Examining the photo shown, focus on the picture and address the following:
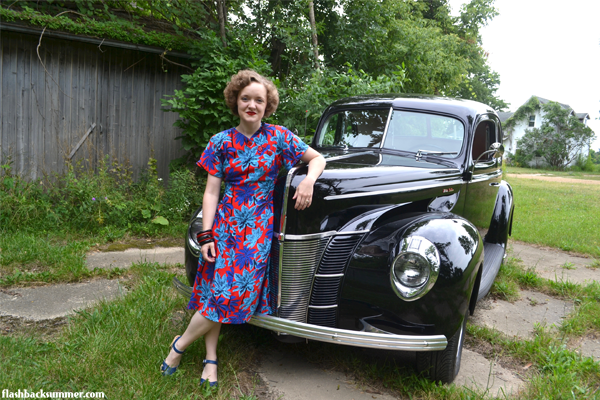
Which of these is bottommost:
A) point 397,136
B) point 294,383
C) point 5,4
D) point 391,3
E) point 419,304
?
point 294,383

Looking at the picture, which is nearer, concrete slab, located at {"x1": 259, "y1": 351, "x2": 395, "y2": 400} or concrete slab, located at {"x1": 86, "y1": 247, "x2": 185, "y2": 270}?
concrete slab, located at {"x1": 259, "y1": 351, "x2": 395, "y2": 400}

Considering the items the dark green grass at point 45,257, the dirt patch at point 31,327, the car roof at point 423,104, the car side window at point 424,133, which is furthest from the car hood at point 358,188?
the dark green grass at point 45,257

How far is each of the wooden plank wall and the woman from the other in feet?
15.5

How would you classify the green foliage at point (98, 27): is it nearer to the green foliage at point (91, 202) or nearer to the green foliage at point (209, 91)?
the green foliage at point (209, 91)

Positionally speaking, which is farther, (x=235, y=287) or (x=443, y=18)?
(x=443, y=18)

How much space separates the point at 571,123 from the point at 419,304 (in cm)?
3651

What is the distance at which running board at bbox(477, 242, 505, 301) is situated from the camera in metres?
3.24

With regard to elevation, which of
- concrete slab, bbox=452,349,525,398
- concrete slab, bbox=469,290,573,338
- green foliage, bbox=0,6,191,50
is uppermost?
green foliage, bbox=0,6,191,50

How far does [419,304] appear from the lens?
229 centimetres

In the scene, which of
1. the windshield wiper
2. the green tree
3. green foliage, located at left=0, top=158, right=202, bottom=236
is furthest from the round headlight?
the green tree

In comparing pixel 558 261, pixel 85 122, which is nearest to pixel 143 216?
pixel 85 122

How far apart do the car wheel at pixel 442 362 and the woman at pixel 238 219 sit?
987 millimetres

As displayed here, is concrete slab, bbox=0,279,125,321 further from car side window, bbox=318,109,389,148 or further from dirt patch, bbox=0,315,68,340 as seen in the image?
car side window, bbox=318,109,389,148

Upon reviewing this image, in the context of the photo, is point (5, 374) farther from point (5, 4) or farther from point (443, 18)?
point (443, 18)
